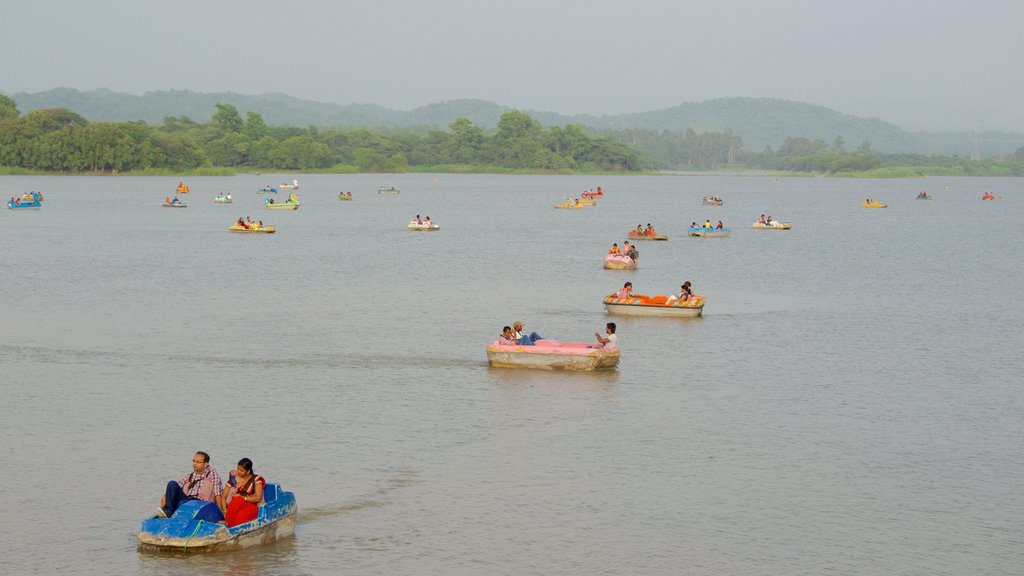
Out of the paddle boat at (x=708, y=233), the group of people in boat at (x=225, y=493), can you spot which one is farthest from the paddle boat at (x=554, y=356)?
the paddle boat at (x=708, y=233)

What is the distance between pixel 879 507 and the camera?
83.4 ft

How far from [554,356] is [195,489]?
56.9 ft

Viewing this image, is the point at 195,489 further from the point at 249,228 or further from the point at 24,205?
the point at 24,205

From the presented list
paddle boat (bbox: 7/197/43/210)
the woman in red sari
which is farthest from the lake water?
paddle boat (bbox: 7/197/43/210)

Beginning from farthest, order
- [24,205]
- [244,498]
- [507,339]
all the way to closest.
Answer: [24,205] → [507,339] → [244,498]

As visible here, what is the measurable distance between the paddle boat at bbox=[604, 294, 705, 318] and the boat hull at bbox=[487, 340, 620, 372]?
11.5 m

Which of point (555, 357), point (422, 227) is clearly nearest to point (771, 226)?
point (422, 227)

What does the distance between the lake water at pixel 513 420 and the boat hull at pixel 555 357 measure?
72 cm

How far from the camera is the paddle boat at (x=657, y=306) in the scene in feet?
162

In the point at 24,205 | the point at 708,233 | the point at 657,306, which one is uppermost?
the point at 24,205

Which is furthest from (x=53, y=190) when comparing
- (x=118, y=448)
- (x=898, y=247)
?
(x=118, y=448)

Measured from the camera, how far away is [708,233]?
99938 millimetres

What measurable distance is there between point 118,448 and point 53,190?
160176mm

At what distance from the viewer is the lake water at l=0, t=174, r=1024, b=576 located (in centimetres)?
2303
